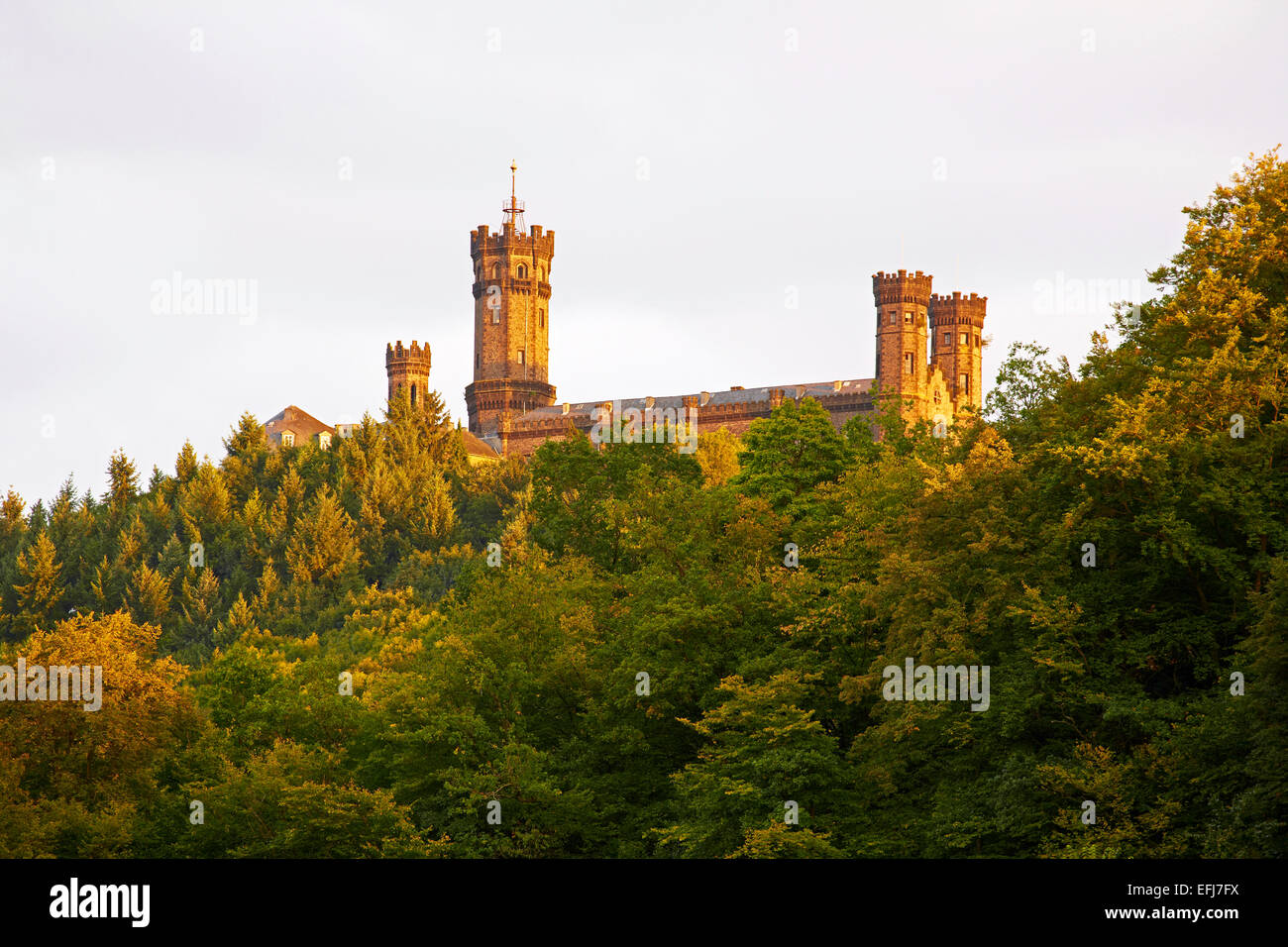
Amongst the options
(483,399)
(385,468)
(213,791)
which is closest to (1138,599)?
(213,791)

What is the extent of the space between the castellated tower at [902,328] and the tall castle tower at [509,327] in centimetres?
2854

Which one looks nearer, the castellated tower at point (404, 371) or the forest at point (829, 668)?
the forest at point (829, 668)

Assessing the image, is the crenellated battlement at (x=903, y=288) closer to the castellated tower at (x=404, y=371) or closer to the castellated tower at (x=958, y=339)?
the castellated tower at (x=958, y=339)

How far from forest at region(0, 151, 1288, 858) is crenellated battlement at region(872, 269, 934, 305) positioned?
69817 mm

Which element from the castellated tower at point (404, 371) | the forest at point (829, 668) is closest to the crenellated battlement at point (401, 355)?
the castellated tower at point (404, 371)

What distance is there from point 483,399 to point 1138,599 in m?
108

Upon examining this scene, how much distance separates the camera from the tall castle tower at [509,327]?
141375 mm

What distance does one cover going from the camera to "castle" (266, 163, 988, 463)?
4889 inches

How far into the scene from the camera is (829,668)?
143ft

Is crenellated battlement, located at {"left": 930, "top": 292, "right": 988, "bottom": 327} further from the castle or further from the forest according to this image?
the forest

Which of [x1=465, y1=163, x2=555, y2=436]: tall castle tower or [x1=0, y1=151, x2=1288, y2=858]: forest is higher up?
[x1=465, y1=163, x2=555, y2=436]: tall castle tower

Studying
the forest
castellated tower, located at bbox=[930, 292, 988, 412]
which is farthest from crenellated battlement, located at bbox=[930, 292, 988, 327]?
the forest
